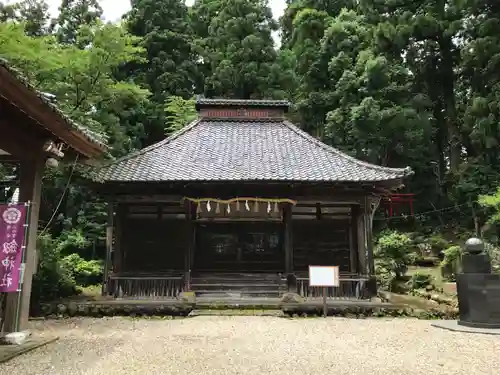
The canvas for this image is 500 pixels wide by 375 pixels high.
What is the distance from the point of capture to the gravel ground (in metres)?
5.43

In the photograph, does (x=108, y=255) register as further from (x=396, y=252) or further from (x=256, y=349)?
(x=396, y=252)

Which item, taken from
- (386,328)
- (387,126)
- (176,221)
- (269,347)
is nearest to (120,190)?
(176,221)

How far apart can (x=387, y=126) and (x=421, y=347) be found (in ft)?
62.2

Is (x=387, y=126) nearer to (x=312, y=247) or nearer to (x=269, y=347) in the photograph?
(x=312, y=247)

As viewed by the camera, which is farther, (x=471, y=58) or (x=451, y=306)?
(x=471, y=58)

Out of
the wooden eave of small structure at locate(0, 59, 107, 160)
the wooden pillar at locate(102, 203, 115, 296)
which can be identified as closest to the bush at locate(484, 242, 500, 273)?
the wooden pillar at locate(102, 203, 115, 296)

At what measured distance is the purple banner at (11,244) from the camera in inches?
256

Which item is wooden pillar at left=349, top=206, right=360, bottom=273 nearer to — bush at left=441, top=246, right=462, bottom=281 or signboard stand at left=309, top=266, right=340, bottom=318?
signboard stand at left=309, top=266, right=340, bottom=318

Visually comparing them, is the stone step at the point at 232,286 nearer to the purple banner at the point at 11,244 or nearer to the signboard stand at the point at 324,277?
the signboard stand at the point at 324,277

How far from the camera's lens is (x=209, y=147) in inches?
592

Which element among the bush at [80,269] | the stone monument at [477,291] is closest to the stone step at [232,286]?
the bush at [80,269]

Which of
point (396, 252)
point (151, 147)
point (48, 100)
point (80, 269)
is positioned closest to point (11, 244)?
point (48, 100)

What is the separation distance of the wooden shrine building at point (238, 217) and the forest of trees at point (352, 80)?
5152 millimetres

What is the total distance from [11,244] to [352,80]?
22.7 metres
